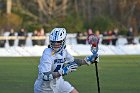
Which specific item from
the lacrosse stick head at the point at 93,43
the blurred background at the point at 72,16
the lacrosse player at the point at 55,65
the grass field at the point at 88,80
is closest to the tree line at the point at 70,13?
the blurred background at the point at 72,16

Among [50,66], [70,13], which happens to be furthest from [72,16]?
[50,66]

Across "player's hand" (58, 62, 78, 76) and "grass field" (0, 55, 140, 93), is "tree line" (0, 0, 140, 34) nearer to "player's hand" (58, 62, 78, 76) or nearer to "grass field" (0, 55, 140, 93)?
"grass field" (0, 55, 140, 93)

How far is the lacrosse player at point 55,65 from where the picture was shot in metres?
10.5

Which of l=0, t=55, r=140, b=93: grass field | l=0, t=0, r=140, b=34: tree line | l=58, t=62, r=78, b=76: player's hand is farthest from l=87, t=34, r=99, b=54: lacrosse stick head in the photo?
l=0, t=0, r=140, b=34: tree line

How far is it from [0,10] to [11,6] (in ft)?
5.85

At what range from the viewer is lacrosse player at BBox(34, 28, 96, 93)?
10.5 m

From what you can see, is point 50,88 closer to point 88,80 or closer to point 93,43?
point 93,43

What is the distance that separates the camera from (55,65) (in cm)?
1077

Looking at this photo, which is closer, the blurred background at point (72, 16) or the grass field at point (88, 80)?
the grass field at point (88, 80)

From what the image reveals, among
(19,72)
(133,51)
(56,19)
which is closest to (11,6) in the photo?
(56,19)

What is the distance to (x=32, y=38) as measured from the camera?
46281mm

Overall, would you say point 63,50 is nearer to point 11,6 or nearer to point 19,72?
point 19,72

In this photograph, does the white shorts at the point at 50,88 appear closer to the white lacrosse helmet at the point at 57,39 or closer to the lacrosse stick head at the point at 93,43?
the white lacrosse helmet at the point at 57,39

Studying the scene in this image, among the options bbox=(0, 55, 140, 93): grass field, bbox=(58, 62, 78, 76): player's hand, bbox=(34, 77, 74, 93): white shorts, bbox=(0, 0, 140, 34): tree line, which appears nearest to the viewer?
bbox=(58, 62, 78, 76): player's hand
